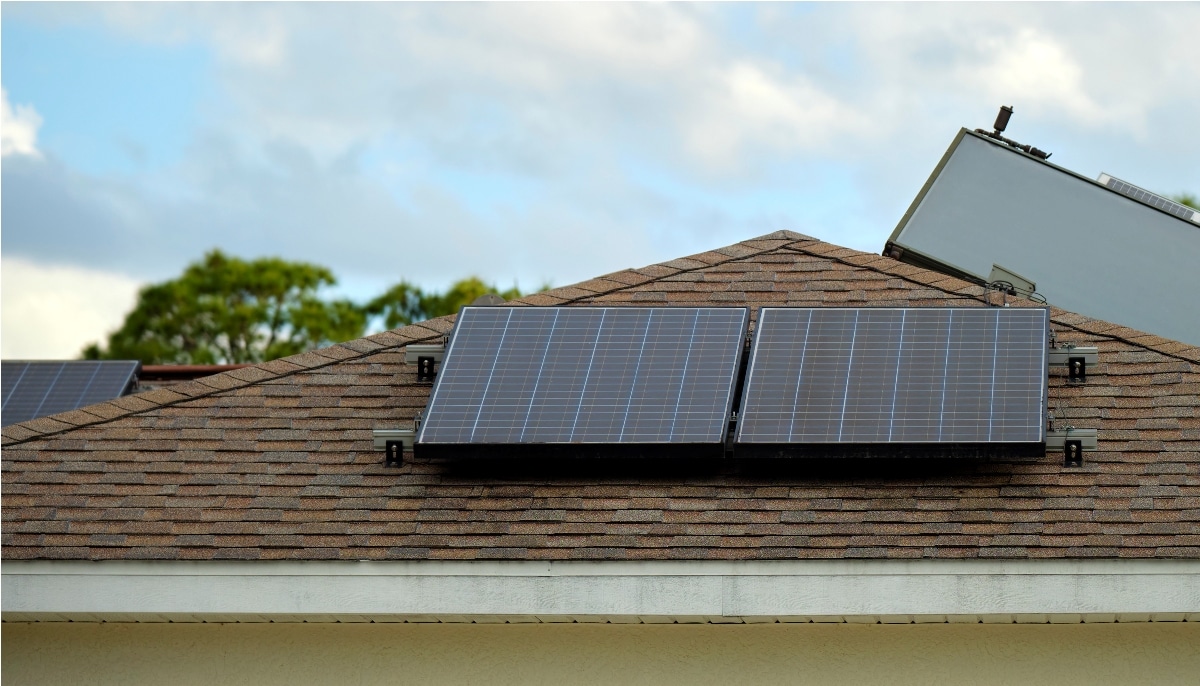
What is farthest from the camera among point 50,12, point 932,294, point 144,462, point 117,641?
point 50,12

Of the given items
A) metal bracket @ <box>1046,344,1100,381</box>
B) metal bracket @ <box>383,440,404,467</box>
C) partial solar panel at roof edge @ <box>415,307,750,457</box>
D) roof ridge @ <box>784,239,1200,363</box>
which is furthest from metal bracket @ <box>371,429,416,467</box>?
metal bracket @ <box>1046,344,1100,381</box>

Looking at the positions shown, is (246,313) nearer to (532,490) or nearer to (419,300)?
(419,300)

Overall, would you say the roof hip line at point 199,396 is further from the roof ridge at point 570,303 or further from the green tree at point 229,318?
the green tree at point 229,318

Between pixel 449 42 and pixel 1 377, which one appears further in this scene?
pixel 449 42

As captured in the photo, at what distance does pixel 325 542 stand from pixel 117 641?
1.53 meters

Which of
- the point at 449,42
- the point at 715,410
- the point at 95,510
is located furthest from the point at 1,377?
the point at 449,42

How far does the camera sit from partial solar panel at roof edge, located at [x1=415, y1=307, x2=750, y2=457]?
362 inches

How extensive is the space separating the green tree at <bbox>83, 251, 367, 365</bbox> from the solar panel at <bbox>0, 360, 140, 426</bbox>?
108ft

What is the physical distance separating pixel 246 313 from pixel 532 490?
133ft

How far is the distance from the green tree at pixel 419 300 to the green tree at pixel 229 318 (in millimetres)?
925

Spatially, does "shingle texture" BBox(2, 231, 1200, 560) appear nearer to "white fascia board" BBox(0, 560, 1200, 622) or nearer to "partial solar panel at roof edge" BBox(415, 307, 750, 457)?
"white fascia board" BBox(0, 560, 1200, 622)

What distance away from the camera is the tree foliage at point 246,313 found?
155 ft

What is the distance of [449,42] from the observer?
104ft

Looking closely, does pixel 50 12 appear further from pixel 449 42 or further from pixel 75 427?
pixel 449 42
